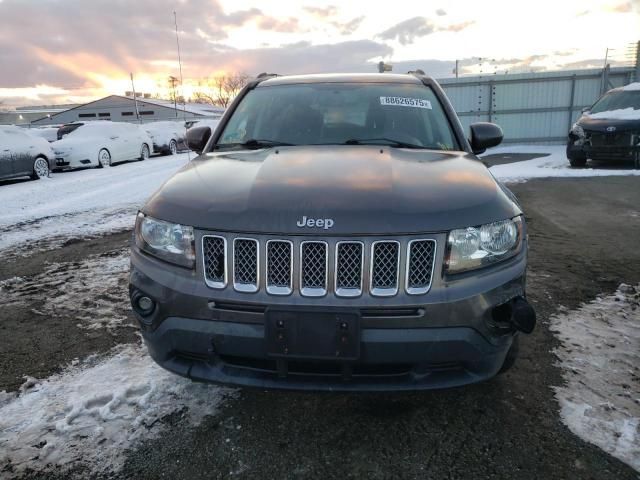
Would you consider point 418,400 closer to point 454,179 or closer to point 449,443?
point 449,443

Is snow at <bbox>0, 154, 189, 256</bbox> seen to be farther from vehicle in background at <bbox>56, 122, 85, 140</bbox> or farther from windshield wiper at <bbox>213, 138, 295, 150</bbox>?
windshield wiper at <bbox>213, 138, 295, 150</bbox>

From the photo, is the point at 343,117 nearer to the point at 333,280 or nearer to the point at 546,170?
the point at 333,280

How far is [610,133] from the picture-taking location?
35.4 ft

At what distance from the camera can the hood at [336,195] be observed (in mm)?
2020

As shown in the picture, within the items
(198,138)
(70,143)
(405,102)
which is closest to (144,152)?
(70,143)

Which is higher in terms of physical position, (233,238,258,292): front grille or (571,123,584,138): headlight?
(571,123,584,138): headlight

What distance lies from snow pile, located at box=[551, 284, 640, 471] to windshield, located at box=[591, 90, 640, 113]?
9.53 m

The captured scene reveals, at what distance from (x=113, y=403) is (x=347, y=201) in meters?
1.66

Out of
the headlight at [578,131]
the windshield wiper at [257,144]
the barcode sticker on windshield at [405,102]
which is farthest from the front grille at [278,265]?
the headlight at [578,131]

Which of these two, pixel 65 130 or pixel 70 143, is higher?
pixel 65 130

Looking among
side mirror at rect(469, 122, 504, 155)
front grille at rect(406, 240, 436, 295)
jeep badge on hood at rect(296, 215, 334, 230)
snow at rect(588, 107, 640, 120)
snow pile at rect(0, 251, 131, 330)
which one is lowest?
snow pile at rect(0, 251, 131, 330)

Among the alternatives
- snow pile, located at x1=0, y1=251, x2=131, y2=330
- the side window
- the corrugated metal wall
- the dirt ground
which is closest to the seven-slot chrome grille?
the dirt ground

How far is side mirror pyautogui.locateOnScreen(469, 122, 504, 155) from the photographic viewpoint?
11.8ft

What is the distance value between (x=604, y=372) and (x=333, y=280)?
1.89 metres
